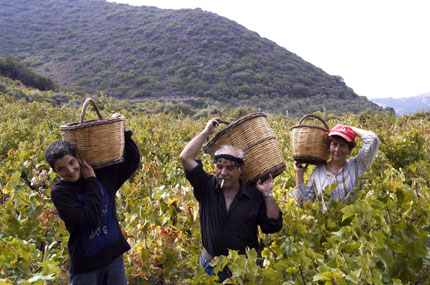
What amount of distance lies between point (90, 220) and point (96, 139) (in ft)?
1.49

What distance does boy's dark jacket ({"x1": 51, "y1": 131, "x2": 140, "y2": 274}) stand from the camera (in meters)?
1.86

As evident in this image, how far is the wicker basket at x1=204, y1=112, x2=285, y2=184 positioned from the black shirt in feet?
0.40

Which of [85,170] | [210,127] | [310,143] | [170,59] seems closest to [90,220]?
[85,170]

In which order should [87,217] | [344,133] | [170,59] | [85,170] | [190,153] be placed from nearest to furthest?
[87,217] → [85,170] → [190,153] → [344,133] → [170,59]

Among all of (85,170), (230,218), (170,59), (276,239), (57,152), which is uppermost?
(170,59)

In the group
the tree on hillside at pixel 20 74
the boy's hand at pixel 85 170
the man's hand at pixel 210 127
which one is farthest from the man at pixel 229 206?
the tree on hillside at pixel 20 74

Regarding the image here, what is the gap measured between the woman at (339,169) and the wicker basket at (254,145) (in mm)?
487

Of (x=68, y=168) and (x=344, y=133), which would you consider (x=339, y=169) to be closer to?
(x=344, y=133)

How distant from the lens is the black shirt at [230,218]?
205 cm

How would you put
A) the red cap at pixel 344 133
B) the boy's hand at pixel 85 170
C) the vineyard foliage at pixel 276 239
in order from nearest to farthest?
the vineyard foliage at pixel 276 239 < the boy's hand at pixel 85 170 < the red cap at pixel 344 133

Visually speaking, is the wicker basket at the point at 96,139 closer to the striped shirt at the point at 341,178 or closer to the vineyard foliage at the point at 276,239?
the vineyard foliage at the point at 276,239

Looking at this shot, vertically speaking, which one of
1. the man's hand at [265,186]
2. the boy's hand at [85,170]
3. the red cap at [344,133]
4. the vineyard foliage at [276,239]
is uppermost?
the red cap at [344,133]

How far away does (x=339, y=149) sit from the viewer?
2564 millimetres

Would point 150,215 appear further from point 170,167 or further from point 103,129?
point 170,167
